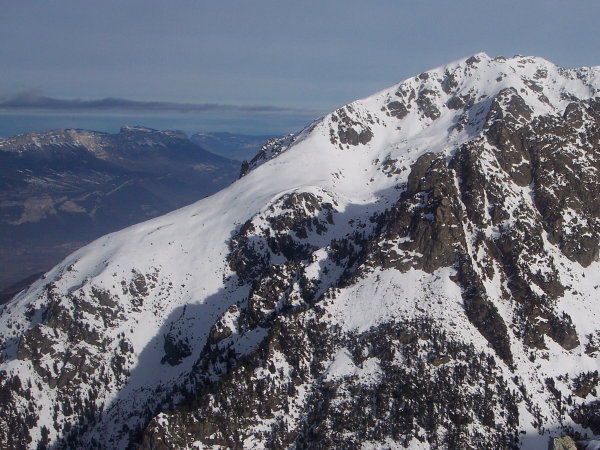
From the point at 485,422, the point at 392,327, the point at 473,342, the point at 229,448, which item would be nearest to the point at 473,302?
the point at 473,342

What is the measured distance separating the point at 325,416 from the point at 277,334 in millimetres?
31411

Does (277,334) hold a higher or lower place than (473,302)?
lower

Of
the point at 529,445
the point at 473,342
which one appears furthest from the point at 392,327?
the point at 529,445

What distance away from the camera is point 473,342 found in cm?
18362

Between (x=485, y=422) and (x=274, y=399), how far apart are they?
58005 mm

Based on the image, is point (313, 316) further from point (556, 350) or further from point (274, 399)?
point (556, 350)

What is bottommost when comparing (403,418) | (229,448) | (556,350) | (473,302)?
(229,448)

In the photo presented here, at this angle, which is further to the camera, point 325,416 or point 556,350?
point 556,350

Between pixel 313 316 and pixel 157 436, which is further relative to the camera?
pixel 313 316

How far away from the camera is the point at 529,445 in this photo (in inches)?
6403

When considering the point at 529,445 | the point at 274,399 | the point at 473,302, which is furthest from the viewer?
the point at 473,302

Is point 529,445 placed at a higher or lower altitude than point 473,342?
lower

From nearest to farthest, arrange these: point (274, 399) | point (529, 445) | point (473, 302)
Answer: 1. point (529, 445)
2. point (274, 399)
3. point (473, 302)

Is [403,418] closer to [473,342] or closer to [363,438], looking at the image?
[363,438]
